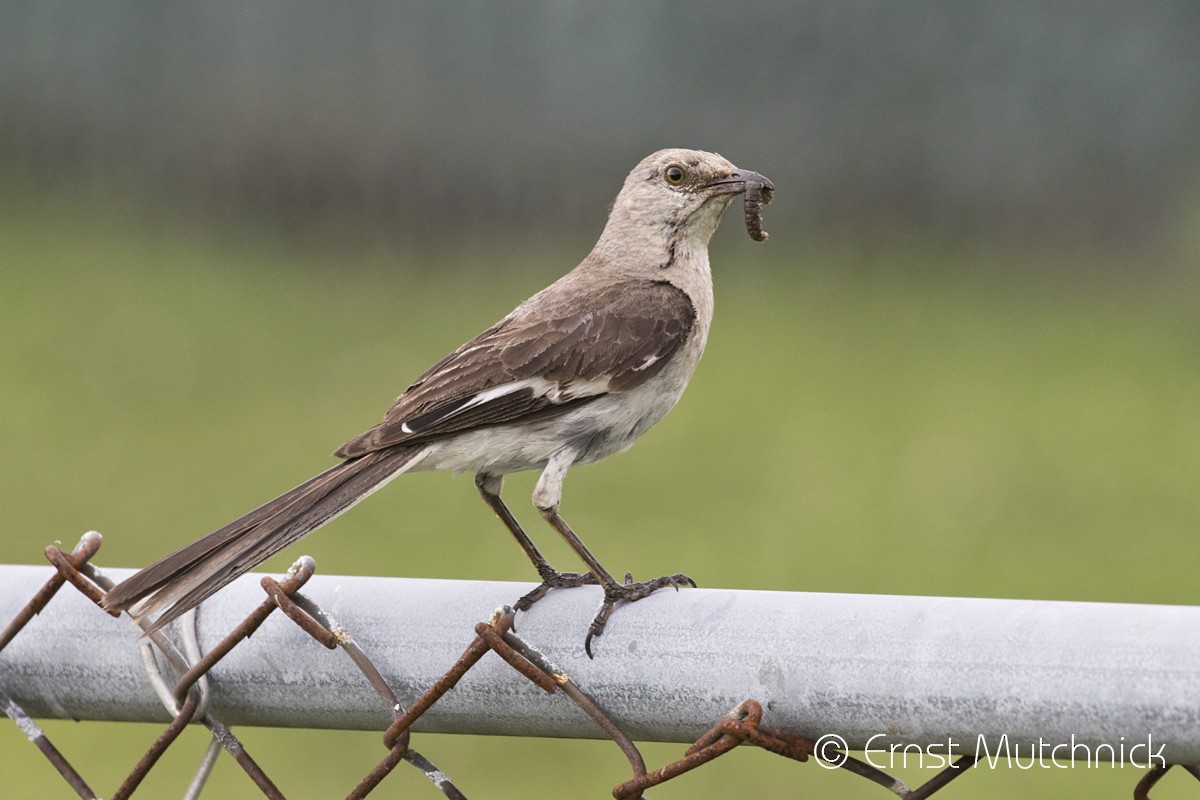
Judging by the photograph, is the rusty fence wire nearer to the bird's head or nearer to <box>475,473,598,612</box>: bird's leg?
<box>475,473,598,612</box>: bird's leg

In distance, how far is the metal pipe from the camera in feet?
4.41

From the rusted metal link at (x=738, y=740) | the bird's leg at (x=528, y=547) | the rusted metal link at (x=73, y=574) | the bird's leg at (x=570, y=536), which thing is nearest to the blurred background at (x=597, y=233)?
the bird's leg at (x=528, y=547)

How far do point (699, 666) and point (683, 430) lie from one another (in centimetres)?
707

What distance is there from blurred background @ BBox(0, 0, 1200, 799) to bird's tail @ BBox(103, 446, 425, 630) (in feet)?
15.2

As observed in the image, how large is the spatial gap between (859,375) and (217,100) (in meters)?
4.44

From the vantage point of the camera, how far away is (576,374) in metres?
2.83

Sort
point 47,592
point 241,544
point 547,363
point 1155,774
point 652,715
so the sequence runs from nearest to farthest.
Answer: point 1155,774 < point 652,715 < point 47,592 < point 241,544 < point 547,363

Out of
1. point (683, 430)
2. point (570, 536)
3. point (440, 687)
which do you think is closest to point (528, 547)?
point (570, 536)

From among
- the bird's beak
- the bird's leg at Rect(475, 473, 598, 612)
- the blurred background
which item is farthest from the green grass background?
the bird's beak

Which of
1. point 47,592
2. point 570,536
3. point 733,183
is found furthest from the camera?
point 733,183

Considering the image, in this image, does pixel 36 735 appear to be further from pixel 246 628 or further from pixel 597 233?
pixel 597 233

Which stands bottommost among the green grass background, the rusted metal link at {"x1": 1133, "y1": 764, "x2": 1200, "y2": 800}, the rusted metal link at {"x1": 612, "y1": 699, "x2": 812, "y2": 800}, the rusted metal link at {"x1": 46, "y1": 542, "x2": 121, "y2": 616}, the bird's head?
the green grass background

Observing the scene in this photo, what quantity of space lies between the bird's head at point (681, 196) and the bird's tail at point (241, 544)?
1088mm

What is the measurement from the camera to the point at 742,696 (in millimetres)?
1482
